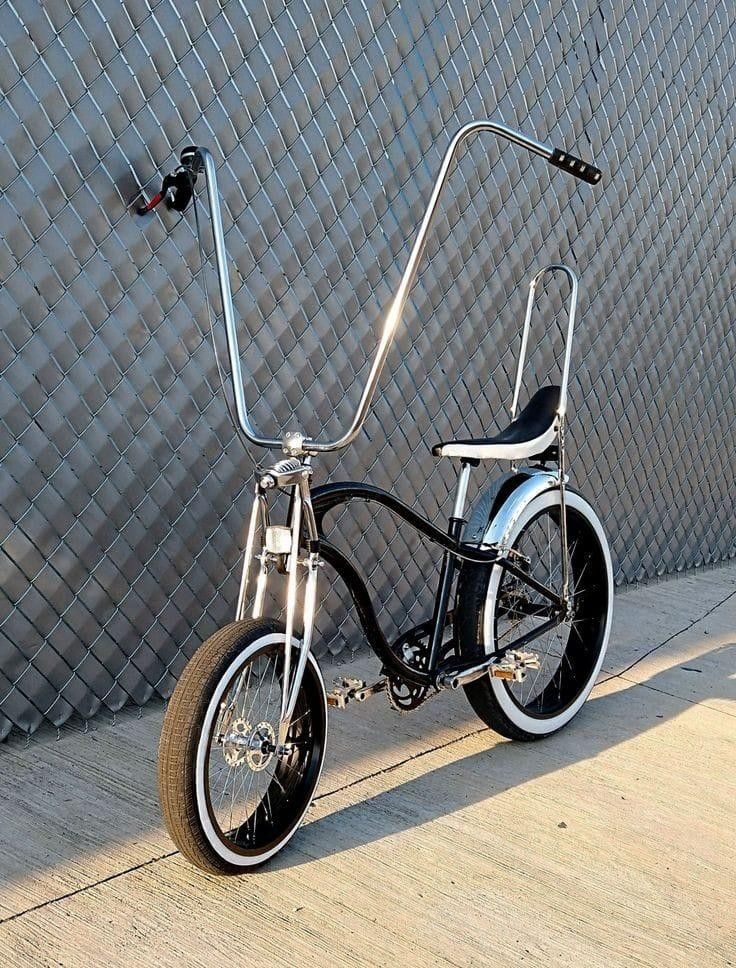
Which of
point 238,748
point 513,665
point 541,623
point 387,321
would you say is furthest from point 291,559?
point 541,623

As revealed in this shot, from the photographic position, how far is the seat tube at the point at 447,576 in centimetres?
264

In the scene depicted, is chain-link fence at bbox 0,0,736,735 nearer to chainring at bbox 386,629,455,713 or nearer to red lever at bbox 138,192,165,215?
red lever at bbox 138,192,165,215

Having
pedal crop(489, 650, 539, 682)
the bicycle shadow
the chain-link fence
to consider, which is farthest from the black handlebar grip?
the bicycle shadow

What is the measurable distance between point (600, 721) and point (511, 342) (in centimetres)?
147

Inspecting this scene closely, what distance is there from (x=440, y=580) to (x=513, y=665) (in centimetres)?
27

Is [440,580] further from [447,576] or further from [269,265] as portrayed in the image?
[269,265]

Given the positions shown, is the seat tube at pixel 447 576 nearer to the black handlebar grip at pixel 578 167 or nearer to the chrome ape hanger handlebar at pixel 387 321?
the chrome ape hanger handlebar at pixel 387 321

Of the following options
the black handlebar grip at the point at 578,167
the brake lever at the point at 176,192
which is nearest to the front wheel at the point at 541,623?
the black handlebar grip at the point at 578,167

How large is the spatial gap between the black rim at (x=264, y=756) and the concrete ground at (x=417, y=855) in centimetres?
9

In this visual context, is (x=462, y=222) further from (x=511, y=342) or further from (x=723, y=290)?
(x=723, y=290)

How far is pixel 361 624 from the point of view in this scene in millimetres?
2449

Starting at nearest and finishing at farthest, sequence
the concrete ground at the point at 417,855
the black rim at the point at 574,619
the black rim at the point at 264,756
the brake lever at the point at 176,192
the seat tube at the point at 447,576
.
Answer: the concrete ground at the point at 417,855, the black rim at the point at 264,756, the brake lever at the point at 176,192, the seat tube at the point at 447,576, the black rim at the point at 574,619

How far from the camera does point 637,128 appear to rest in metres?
4.41

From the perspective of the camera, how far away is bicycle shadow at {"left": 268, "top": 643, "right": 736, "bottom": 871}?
2.38 m
